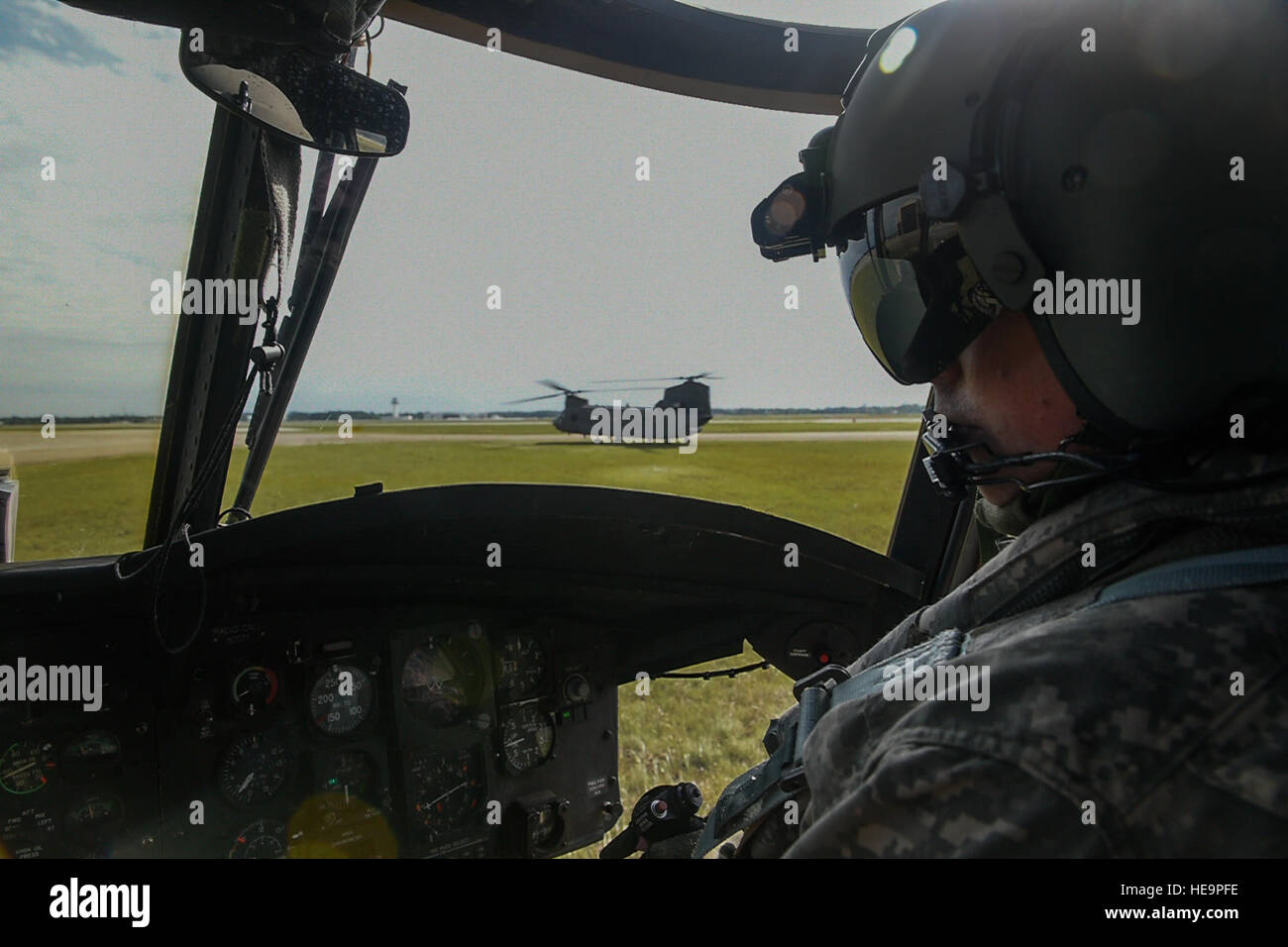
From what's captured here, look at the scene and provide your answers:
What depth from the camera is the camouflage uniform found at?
0.60 m

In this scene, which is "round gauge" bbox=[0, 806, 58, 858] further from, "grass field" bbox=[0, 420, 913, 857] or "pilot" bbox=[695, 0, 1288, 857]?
"pilot" bbox=[695, 0, 1288, 857]

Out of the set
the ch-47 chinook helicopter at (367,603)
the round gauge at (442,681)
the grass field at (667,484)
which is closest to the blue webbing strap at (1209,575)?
the ch-47 chinook helicopter at (367,603)

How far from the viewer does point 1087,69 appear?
0.81 meters

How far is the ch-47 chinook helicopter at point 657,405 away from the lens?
2.93m

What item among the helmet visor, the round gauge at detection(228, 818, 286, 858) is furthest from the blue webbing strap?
the round gauge at detection(228, 818, 286, 858)

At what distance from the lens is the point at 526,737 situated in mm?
2422

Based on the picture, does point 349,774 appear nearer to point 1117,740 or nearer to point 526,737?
point 526,737

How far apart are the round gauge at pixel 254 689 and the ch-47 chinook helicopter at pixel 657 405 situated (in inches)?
50.5

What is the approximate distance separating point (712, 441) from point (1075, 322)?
256 centimetres

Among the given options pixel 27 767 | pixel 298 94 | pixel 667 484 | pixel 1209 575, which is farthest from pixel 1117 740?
pixel 667 484

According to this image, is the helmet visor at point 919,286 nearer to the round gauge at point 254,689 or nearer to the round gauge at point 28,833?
the round gauge at point 254,689

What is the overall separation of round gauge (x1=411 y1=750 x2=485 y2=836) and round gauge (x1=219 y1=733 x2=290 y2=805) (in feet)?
1.12
